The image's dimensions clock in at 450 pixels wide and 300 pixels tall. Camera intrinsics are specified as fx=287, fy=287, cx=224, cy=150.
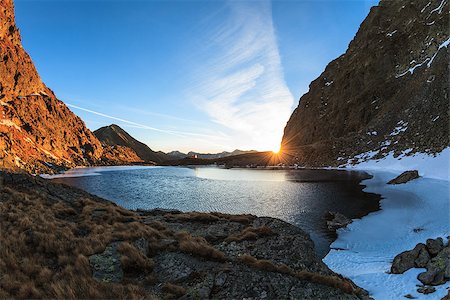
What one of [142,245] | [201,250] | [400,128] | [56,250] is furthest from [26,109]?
[201,250]

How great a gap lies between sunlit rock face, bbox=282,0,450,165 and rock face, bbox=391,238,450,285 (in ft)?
173

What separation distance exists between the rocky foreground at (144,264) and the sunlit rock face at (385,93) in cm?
5992

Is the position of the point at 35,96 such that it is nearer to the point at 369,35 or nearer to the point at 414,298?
the point at 369,35

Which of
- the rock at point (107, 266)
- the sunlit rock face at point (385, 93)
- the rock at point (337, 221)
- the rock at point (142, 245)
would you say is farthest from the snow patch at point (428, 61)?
the rock at point (107, 266)

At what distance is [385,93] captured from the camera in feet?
378

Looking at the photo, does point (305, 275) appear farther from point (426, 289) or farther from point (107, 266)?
point (107, 266)

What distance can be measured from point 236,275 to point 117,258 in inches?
171

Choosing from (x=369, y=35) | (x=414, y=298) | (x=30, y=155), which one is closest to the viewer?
(x=414, y=298)

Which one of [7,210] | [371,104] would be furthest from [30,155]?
[371,104]

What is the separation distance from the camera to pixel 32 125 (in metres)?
146

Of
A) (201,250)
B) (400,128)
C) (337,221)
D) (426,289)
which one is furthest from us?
(400,128)

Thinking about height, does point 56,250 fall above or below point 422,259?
above

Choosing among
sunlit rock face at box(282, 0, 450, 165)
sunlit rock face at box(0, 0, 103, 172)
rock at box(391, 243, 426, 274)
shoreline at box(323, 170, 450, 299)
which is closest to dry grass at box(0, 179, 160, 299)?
shoreline at box(323, 170, 450, 299)

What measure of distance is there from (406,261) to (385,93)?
118 metres
